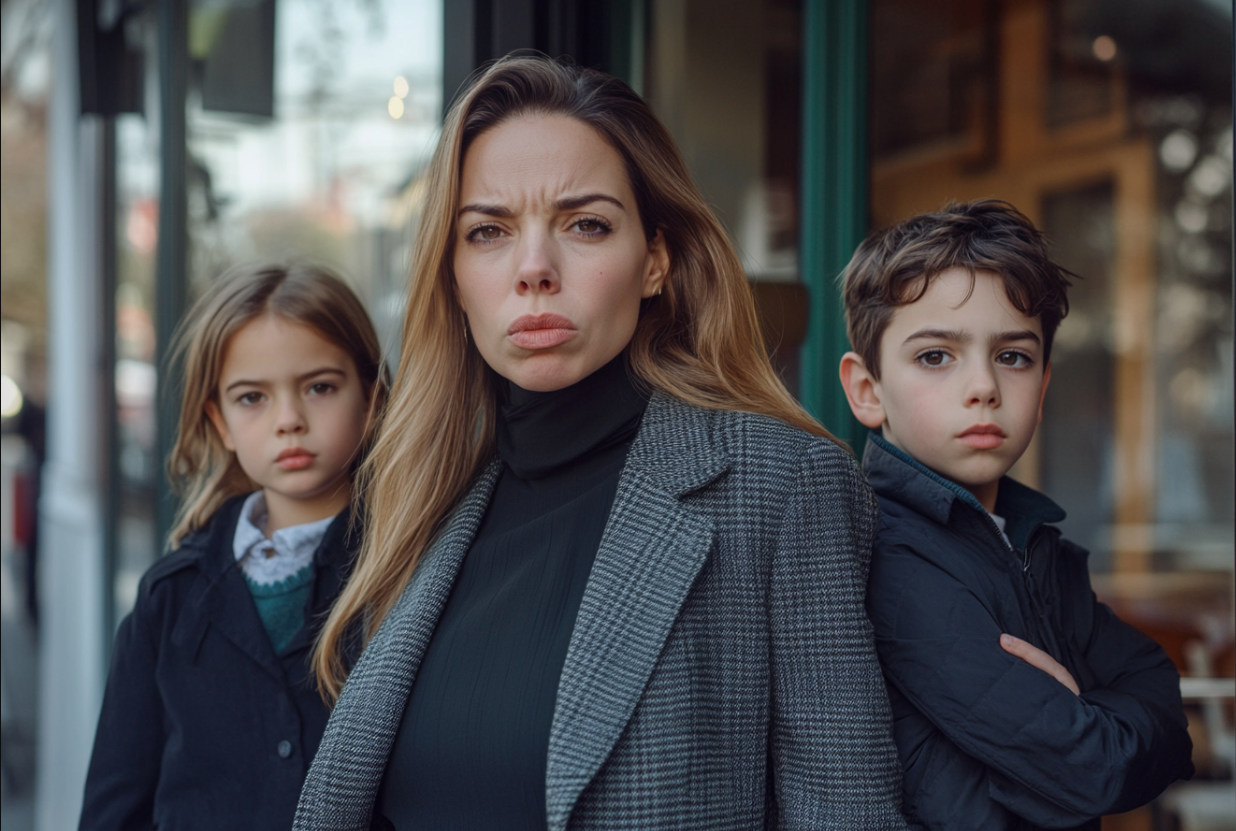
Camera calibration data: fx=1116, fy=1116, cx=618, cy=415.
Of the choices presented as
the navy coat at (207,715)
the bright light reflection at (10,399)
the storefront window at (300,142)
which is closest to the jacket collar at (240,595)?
the navy coat at (207,715)

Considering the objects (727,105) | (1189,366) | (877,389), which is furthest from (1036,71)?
(877,389)

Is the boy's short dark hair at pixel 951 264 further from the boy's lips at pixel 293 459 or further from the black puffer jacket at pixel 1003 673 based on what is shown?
the boy's lips at pixel 293 459

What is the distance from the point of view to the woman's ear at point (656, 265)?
5.08ft

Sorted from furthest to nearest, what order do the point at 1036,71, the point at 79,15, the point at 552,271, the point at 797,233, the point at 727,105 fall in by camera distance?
the point at 1036,71 < the point at 79,15 < the point at 727,105 < the point at 797,233 < the point at 552,271

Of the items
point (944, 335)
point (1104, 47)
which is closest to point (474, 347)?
point (944, 335)

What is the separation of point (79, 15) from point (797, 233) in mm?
3904

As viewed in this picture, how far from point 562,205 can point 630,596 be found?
0.51 m

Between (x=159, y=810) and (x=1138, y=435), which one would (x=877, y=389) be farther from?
(x=1138, y=435)

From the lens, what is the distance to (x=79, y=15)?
15.8ft

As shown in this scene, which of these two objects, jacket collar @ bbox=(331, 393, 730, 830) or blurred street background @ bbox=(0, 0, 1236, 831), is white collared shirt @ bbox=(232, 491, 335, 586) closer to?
jacket collar @ bbox=(331, 393, 730, 830)

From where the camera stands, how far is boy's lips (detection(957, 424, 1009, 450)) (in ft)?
4.59

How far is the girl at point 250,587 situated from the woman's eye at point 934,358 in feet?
2.72

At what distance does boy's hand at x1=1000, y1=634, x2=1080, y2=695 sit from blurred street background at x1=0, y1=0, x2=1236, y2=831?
91cm

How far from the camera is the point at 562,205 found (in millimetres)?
1437
